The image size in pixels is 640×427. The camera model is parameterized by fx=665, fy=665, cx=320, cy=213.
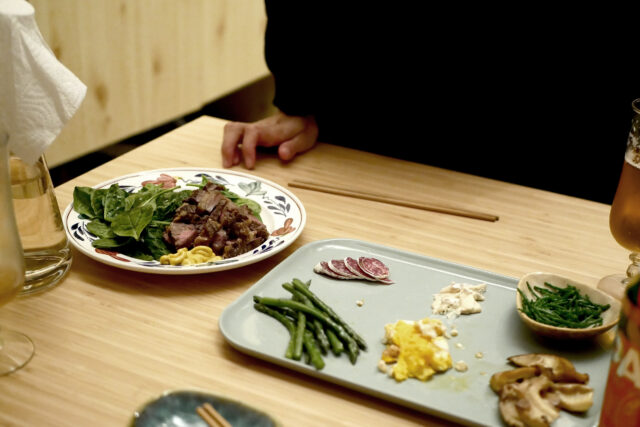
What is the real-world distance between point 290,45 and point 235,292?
1.10m

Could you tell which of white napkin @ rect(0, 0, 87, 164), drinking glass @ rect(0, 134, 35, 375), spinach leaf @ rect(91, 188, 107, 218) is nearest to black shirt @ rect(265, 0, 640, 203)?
spinach leaf @ rect(91, 188, 107, 218)

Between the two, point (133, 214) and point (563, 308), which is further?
point (133, 214)

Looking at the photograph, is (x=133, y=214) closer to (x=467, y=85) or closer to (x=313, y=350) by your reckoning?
(x=313, y=350)

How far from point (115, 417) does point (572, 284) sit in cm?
79

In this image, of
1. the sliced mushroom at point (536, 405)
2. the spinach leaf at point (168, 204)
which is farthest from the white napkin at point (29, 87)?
the sliced mushroom at point (536, 405)

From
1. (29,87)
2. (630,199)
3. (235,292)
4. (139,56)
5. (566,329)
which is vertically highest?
(29,87)

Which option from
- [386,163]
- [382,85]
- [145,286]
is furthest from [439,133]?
[145,286]

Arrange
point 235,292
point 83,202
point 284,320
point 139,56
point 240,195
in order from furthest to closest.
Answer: point 139,56 < point 240,195 < point 83,202 < point 235,292 < point 284,320

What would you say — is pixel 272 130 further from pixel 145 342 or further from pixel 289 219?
pixel 145 342

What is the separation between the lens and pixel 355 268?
1280 mm

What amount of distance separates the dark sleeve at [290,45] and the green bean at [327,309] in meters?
0.97

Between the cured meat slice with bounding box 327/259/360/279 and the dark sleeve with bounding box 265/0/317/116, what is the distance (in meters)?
0.87

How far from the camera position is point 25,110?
1041 millimetres

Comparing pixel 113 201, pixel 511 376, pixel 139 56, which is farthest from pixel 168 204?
pixel 139 56
